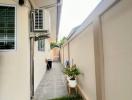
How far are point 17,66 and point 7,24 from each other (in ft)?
3.74

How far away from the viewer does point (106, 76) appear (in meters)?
2.65

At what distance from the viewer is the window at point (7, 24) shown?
4.33 m

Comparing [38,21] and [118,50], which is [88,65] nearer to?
[38,21]

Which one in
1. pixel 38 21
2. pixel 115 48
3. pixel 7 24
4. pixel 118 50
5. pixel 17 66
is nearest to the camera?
pixel 118 50

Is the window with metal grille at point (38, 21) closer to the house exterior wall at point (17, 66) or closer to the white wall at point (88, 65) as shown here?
the house exterior wall at point (17, 66)

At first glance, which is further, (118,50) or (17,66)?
(17,66)

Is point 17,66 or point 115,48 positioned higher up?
→ point 115,48

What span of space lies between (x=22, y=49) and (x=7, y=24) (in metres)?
0.78

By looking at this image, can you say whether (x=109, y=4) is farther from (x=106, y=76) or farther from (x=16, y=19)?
(x=16, y=19)

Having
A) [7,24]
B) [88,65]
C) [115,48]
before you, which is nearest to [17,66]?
[7,24]

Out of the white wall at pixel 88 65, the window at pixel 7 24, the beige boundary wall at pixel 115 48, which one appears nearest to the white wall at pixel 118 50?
the beige boundary wall at pixel 115 48

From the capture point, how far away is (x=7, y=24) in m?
4.39

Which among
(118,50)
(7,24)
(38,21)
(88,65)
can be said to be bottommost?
(88,65)

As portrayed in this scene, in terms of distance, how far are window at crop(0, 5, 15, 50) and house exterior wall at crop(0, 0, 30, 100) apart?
0.12 metres
